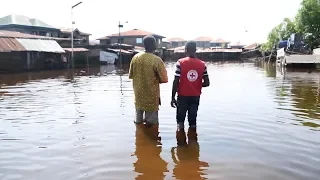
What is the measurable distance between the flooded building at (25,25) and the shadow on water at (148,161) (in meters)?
44.6

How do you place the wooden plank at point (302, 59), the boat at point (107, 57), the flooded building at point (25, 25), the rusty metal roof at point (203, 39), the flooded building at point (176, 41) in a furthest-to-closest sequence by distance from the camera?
the rusty metal roof at point (203, 39), the flooded building at point (176, 41), the boat at point (107, 57), the flooded building at point (25, 25), the wooden plank at point (302, 59)

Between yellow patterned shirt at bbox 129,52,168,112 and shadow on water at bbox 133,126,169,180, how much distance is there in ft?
2.12

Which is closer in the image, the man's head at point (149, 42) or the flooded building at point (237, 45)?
the man's head at point (149, 42)

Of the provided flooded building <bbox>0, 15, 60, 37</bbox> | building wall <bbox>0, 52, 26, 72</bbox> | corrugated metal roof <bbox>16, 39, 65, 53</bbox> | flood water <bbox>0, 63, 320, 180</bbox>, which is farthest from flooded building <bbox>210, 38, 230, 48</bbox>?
flood water <bbox>0, 63, 320, 180</bbox>

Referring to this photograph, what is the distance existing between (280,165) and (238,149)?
0.84 meters

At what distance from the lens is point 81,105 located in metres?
9.80

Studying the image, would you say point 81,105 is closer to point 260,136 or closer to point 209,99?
point 209,99

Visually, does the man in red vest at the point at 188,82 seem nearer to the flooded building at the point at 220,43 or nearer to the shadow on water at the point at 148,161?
the shadow on water at the point at 148,161

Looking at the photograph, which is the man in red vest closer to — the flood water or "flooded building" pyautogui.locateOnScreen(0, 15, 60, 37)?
the flood water

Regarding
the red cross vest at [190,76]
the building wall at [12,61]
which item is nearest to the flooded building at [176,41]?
the building wall at [12,61]

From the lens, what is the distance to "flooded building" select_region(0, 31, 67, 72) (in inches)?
1141

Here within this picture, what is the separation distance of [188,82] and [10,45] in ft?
86.6

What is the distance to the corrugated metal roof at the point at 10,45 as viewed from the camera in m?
27.0

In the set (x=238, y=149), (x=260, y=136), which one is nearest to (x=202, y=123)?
(x=260, y=136)
